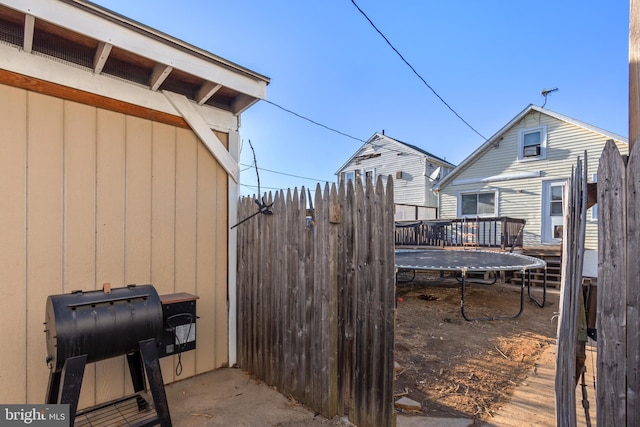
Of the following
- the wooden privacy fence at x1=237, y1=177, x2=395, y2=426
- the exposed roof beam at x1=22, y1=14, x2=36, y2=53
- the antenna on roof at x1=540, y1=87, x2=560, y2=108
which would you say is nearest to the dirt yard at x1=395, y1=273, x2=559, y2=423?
the wooden privacy fence at x1=237, y1=177, x2=395, y2=426

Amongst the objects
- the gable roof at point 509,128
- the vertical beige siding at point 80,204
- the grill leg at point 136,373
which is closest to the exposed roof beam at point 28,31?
the vertical beige siding at point 80,204

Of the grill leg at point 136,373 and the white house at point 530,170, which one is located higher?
the white house at point 530,170

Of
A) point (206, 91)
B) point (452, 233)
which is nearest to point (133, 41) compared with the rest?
point (206, 91)

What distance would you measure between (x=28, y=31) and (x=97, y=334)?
2050 millimetres

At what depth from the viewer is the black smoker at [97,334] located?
183 cm

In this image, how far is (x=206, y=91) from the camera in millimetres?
3043

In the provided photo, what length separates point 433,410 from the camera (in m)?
2.54

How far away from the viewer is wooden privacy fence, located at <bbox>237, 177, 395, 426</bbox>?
2156 mm

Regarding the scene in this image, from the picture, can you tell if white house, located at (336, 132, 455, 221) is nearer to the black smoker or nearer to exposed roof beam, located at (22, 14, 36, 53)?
exposed roof beam, located at (22, 14, 36, 53)

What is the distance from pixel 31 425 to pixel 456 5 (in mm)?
7555

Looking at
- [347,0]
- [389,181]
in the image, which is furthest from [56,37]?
[347,0]

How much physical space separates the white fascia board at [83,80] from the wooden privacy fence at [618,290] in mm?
3214

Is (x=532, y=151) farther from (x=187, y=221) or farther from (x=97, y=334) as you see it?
(x=97, y=334)

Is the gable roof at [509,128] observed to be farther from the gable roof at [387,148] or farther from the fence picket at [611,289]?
the fence picket at [611,289]
